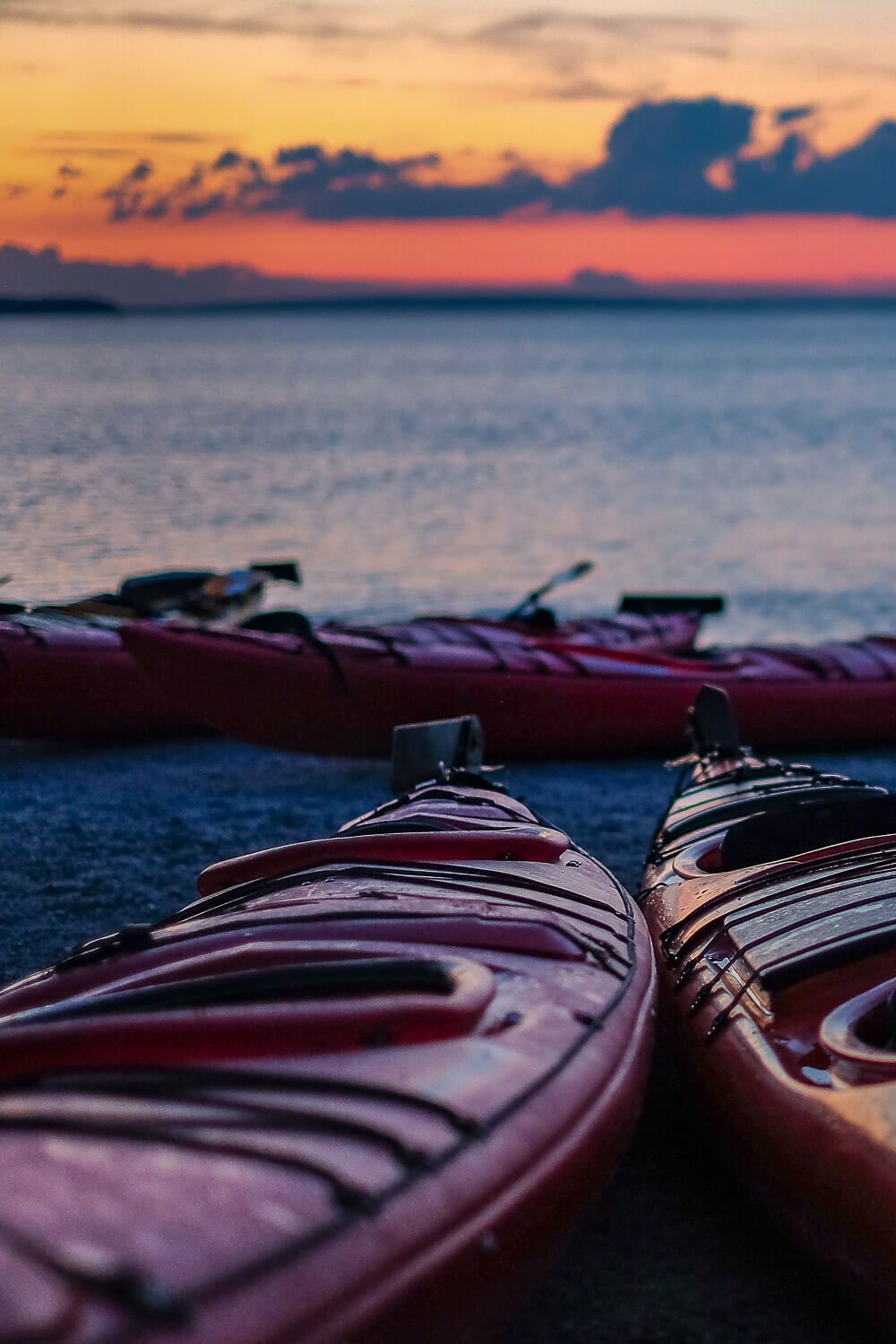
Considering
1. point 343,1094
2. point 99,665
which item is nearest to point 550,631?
point 99,665

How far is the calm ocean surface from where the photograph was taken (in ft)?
48.8

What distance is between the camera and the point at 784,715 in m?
6.25

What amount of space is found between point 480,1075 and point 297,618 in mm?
4372

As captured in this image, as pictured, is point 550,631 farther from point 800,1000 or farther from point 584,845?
point 800,1000

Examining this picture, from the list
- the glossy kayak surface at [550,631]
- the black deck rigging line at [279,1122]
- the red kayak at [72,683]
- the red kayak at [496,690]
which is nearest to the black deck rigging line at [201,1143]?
the black deck rigging line at [279,1122]

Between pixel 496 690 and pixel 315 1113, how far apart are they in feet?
13.9

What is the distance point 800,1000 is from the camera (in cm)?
231

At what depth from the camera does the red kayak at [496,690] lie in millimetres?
5637

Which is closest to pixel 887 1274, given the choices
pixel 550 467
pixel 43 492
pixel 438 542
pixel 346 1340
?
pixel 346 1340

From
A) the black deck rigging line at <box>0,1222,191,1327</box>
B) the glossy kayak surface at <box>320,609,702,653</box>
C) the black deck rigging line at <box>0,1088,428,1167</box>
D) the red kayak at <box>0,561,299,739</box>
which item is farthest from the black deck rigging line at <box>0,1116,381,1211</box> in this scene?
the glossy kayak surface at <box>320,609,702,653</box>

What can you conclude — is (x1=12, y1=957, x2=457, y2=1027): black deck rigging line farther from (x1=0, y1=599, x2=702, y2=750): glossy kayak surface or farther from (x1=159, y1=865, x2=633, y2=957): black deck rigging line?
(x1=0, y1=599, x2=702, y2=750): glossy kayak surface

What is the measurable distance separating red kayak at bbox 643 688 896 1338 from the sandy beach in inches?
5.1

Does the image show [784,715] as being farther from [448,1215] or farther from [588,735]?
[448,1215]

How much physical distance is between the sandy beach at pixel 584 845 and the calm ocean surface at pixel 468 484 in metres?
4.20
